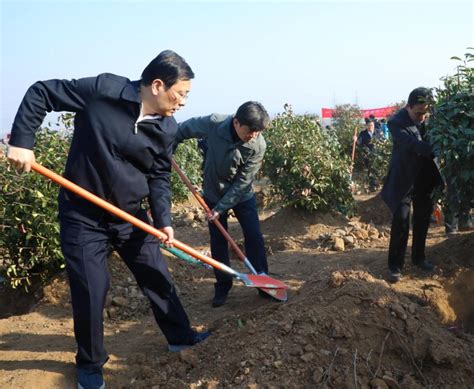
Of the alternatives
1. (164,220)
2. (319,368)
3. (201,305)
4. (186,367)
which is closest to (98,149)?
(164,220)

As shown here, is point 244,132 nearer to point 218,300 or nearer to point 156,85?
point 156,85

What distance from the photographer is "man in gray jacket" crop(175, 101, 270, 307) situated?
4.00 meters

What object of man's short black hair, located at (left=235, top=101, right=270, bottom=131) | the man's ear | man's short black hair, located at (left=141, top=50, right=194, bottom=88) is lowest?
man's short black hair, located at (left=235, top=101, right=270, bottom=131)

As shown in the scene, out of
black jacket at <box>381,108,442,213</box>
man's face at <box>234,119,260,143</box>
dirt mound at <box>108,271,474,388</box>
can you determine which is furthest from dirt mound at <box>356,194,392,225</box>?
dirt mound at <box>108,271,474,388</box>

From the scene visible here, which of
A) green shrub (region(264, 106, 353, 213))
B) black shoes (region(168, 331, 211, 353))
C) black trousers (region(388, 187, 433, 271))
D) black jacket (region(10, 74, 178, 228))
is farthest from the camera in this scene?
green shrub (region(264, 106, 353, 213))

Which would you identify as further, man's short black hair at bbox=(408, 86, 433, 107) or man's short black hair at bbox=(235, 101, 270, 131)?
man's short black hair at bbox=(408, 86, 433, 107)

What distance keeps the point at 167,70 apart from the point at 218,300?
2.46 meters

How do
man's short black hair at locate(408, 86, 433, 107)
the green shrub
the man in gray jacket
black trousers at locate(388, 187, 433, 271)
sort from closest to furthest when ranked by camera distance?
1. the man in gray jacket
2. man's short black hair at locate(408, 86, 433, 107)
3. black trousers at locate(388, 187, 433, 271)
4. the green shrub

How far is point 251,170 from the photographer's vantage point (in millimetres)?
4324

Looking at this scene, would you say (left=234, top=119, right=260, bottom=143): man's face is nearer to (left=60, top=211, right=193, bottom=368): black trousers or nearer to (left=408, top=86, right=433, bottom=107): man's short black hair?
(left=60, top=211, right=193, bottom=368): black trousers

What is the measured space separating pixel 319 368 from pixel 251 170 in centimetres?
194

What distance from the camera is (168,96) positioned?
2834 millimetres

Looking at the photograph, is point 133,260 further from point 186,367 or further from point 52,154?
point 52,154

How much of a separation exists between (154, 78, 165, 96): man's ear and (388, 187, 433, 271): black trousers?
107 inches
